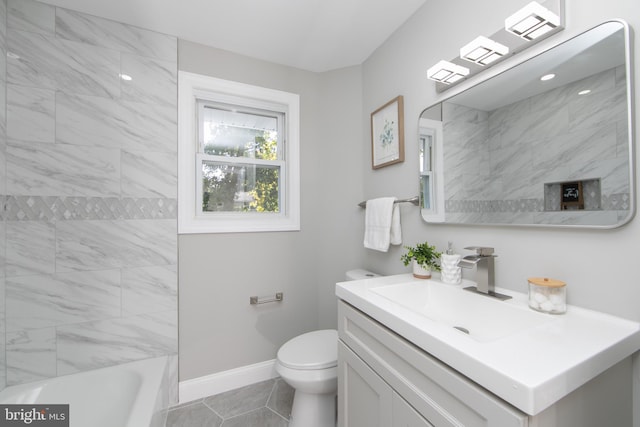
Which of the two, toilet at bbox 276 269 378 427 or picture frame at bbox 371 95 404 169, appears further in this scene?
picture frame at bbox 371 95 404 169

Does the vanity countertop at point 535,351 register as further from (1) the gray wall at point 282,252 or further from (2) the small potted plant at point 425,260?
(1) the gray wall at point 282,252

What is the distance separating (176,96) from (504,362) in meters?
2.05

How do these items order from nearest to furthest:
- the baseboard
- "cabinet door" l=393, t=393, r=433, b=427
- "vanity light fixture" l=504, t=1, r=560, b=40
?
"cabinet door" l=393, t=393, r=433, b=427 → "vanity light fixture" l=504, t=1, r=560, b=40 → the baseboard

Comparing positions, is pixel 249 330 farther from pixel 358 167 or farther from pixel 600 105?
pixel 600 105

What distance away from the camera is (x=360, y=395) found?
3.28 feet

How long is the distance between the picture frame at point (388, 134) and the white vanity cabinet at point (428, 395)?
0.99 m

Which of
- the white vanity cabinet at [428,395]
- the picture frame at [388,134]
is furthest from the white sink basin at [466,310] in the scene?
the picture frame at [388,134]

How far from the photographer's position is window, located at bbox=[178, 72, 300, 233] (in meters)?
1.69

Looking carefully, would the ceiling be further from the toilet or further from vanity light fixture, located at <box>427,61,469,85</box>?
the toilet

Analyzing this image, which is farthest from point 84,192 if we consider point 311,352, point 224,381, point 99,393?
point 311,352

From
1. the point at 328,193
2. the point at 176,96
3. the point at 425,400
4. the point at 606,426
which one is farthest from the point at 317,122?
the point at 606,426

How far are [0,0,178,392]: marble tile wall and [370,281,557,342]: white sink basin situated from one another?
1.45 metres

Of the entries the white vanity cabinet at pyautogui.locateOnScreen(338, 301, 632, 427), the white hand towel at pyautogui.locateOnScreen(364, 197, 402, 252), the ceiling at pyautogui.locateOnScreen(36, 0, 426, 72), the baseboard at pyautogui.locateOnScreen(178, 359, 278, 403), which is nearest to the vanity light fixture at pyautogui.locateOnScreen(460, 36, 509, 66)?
the ceiling at pyautogui.locateOnScreen(36, 0, 426, 72)

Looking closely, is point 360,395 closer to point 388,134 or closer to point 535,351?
point 535,351
